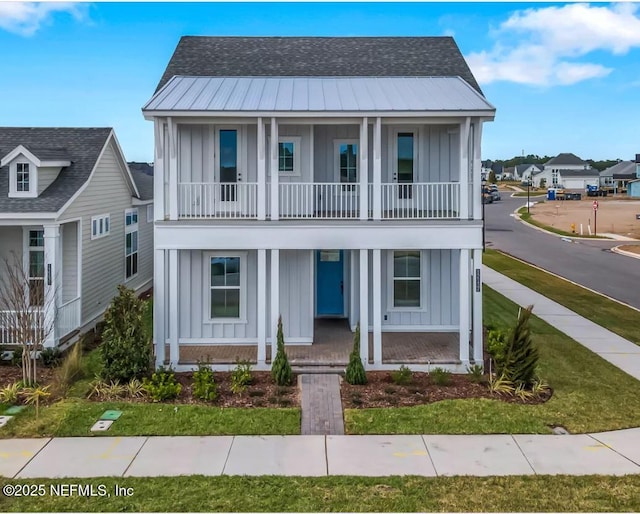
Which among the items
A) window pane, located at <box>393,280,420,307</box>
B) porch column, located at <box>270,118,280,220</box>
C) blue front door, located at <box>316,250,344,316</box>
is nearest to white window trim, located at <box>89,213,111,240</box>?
porch column, located at <box>270,118,280,220</box>

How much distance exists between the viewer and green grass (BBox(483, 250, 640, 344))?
1714 cm

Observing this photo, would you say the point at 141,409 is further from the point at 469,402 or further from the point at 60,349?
the point at 469,402

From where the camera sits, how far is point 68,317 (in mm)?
14477

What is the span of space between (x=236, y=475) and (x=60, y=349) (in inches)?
323

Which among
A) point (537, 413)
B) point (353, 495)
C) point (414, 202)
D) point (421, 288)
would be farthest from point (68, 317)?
point (537, 413)

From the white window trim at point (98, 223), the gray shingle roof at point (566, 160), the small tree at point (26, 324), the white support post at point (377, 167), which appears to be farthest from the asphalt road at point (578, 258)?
the gray shingle roof at point (566, 160)

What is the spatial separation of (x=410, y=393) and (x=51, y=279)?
8.82 meters

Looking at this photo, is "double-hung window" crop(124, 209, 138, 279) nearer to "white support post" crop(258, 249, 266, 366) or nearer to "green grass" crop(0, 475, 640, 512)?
"white support post" crop(258, 249, 266, 366)

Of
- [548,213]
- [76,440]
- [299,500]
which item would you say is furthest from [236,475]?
[548,213]

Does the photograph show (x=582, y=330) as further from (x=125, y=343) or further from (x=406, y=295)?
(x=125, y=343)

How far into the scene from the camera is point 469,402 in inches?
406

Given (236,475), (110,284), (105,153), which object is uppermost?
(105,153)

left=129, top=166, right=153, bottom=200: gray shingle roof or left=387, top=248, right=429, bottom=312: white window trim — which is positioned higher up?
left=129, top=166, right=153, bottom=200: gray shingle roof

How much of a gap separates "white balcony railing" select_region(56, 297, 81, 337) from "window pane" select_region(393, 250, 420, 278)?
865 centimetres
